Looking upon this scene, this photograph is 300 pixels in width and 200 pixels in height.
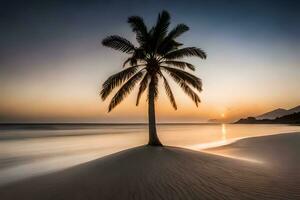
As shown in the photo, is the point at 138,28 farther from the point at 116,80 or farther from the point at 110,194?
the point at 110,194

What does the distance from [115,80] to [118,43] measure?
255cm

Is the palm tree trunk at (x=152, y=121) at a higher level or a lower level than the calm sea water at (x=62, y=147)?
higher

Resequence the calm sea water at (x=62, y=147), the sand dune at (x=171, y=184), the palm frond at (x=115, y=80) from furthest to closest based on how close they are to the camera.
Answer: the palm frond at (x=115, y=80) < the calm sea water at (x=62, y=147) < the sand dune at (x=171, y=184)

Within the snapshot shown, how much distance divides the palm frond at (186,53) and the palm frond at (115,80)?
8.38ft

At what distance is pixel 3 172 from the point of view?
12.7 meters

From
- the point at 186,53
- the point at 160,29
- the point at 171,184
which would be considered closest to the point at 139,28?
the point at 160,29

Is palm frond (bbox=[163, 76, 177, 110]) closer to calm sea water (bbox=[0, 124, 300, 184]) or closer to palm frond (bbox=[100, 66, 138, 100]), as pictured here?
palm frond (bbox=[100, 66, 138, 100])

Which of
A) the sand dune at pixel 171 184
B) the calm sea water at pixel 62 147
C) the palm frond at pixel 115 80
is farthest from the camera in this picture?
the palm frond at pixel 115 80

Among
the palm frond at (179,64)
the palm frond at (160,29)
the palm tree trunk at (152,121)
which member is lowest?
the palm tree trunk at (152,121)

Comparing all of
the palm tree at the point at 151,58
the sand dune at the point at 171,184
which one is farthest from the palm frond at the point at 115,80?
the sand dune at the point at 171,184

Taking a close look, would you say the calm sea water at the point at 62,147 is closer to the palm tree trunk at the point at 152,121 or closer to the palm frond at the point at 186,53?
the palm tree trunk at the point at 152,121

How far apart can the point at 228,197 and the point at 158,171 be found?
135 inches

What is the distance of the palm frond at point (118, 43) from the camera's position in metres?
16.5

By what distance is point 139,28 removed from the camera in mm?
16500
